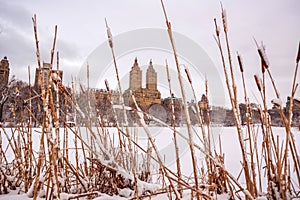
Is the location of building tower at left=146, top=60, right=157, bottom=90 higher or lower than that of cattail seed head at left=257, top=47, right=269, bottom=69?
higher

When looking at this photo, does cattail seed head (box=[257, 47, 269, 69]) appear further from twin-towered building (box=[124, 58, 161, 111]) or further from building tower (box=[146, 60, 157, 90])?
building tower (box=[146, 60, 157, 90])

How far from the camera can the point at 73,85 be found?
1239mm

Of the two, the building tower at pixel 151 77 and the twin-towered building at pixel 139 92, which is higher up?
the building tower at pixel 151 77

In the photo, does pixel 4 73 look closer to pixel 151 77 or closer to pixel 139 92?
pixel 151 77

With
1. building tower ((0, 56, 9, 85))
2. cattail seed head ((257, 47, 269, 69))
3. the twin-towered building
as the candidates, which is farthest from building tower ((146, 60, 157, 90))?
building tower ((0, 56, 9, 85))

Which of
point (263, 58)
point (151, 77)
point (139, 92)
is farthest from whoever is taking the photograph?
point (151, 77)

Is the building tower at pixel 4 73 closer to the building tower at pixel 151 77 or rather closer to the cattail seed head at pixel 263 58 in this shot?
the building tower at pixel 151 77

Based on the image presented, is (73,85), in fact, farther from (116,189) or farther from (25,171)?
(116,189)

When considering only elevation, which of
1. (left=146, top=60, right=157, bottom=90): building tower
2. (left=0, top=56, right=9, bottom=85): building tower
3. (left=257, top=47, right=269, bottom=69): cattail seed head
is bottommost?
(left=257, top=47, right=269, bottom=69): cattail seed head

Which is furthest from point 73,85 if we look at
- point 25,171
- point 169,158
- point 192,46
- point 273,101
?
point 169,158

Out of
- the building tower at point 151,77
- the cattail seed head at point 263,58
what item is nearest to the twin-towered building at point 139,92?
the building tower at point 151,77

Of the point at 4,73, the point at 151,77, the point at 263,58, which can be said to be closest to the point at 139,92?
the point at 151,77

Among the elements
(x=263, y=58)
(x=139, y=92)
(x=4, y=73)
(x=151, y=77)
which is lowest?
(x=263, y=58)

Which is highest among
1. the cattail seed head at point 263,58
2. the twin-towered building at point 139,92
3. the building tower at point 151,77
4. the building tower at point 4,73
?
the building tower at point 4,73
